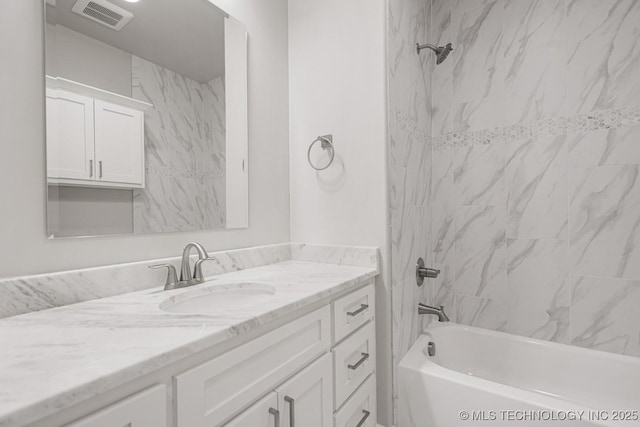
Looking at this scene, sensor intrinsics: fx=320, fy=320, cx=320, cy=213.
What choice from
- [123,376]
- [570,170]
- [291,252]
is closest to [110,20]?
[123,376]

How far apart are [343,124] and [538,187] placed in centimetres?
123

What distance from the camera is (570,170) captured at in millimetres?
1794

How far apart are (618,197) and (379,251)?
132cm

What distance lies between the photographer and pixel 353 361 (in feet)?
4.32

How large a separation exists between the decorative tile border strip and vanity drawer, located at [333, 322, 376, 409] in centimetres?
139

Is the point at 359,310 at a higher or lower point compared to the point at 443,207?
lower

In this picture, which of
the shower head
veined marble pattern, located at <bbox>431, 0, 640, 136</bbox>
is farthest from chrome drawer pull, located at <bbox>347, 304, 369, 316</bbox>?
the shower head

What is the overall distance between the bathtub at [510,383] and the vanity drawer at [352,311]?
1.33 feet

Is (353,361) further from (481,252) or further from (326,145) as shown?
(481,252)

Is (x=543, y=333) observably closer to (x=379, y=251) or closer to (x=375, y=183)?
(x=379, y=251)

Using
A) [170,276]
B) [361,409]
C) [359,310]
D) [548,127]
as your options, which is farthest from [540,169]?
[170,276]

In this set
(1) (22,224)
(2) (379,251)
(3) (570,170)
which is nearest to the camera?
(1) (22,224)

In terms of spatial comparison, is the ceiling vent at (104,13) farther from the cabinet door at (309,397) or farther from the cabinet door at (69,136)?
the cabinet door at (309,397)

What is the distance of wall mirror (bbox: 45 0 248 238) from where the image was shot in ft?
3.22
